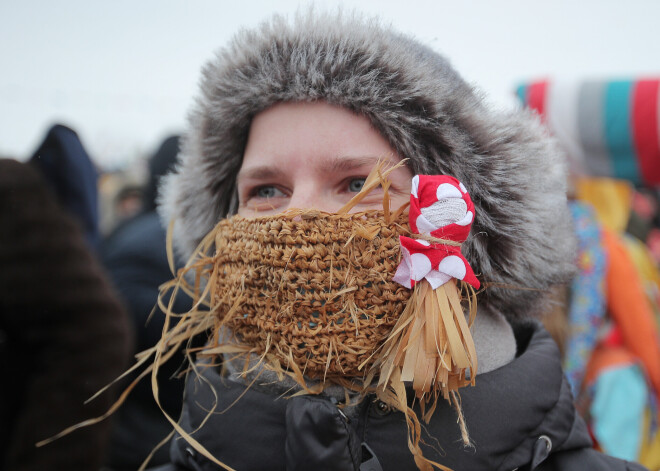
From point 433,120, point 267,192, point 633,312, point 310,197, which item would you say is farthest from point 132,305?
point 633,312

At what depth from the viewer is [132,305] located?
6.89 ft

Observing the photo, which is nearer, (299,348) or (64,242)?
(299,348)

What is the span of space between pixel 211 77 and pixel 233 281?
637mm

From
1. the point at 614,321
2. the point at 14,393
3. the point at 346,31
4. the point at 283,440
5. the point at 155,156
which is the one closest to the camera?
the point at 283,440

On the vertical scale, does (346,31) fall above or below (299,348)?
above

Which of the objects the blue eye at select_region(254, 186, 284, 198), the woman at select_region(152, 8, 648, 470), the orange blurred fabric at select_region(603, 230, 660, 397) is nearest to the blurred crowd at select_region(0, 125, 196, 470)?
the woman at select_region(152, 8, 648, 470)

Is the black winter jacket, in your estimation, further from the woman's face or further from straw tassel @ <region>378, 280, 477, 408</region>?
the woman's face

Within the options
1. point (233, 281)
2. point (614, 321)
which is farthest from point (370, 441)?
point (614, 321)

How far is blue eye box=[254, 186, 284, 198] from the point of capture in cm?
130

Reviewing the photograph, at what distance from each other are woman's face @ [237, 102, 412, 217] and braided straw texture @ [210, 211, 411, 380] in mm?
91

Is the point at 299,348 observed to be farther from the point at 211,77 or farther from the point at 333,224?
the point at 211,77

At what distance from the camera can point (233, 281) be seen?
1.17 meters

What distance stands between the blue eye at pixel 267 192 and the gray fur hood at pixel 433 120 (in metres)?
0.19

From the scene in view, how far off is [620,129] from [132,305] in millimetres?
2781
